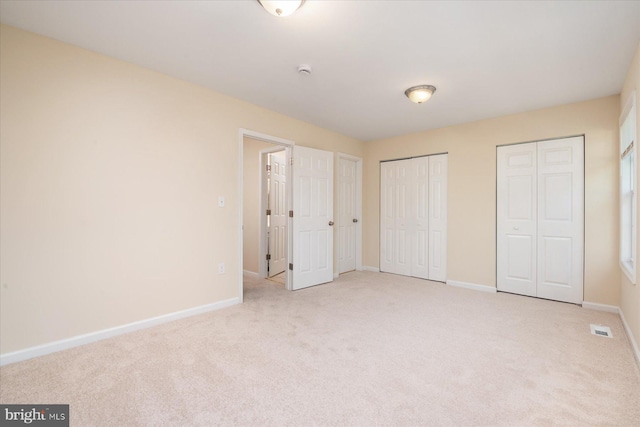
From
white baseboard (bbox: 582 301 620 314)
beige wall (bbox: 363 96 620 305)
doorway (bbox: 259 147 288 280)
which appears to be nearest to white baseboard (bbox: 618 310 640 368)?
white baseboard (bbox: 582 301 620 314)

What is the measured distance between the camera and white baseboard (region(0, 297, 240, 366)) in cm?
214

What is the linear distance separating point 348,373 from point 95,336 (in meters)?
2.18

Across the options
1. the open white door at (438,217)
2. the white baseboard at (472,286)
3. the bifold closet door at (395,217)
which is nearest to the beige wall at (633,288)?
the white baseboard at (472,286)

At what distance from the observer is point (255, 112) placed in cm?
370

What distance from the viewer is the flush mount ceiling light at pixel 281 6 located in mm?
1783

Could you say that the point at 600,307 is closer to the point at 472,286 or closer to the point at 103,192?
the point at 472,286

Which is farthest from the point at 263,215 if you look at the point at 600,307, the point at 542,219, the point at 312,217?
the point at 600,307

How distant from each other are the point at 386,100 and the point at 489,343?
9.12ft

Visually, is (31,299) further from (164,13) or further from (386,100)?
(386,100)

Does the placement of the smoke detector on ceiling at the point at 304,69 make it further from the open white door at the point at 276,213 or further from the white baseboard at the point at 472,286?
the white baseboard at the point at 472,286

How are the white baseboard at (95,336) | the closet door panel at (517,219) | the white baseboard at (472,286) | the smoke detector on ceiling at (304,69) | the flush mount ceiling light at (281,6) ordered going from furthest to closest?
the white baseboard at (472,286)
the closet door panel at (517,219)
the smoke detector on ceiling at (304,69)
the white baseboard at (95,336)
the flush mount ceiling light at (281,6)

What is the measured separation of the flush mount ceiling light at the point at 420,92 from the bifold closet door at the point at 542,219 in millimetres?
1748

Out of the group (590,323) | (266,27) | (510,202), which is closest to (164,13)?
(266,27)

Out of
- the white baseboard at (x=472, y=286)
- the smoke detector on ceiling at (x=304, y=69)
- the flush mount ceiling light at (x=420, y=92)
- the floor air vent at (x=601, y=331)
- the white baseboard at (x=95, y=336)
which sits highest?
the smoke detector on ceiling at (x=304, y=69)
